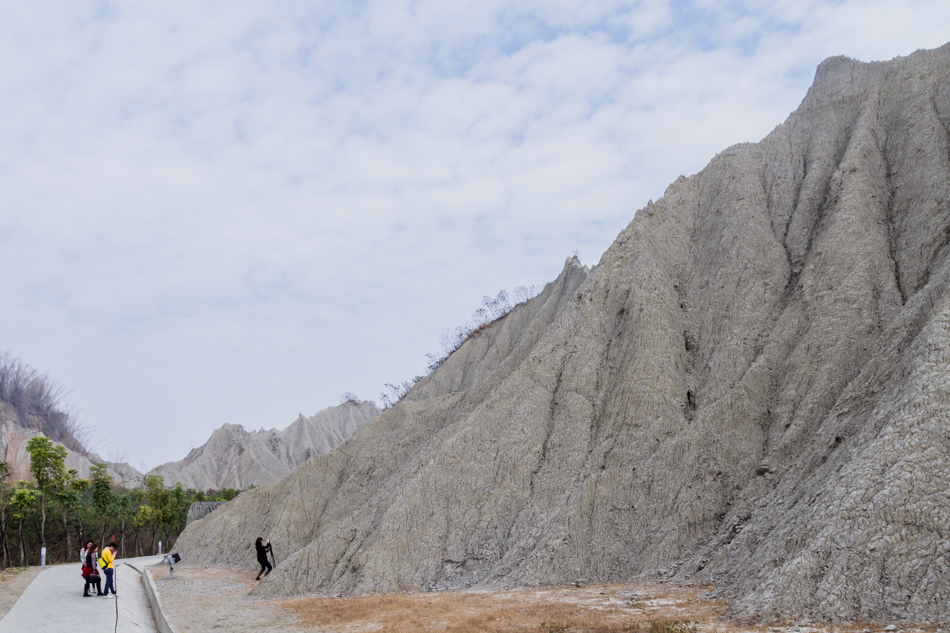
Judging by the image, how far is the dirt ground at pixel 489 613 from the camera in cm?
1229

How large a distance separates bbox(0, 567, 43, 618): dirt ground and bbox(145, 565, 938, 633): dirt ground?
4.49m

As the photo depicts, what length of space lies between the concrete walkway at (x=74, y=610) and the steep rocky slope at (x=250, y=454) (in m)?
59.7

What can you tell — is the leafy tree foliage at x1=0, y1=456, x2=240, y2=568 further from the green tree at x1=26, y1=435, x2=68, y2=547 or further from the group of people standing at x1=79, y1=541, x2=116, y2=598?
the group of people standing at x1=79, y1=541, x2=116, y2=598

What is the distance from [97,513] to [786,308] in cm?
4550

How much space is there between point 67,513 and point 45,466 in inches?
442

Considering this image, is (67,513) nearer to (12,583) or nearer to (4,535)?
(4,535)

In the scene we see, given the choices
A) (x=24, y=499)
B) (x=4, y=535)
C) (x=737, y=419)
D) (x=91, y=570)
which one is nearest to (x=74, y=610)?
(x=91, y=570)

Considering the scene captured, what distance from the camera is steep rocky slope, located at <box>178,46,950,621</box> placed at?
1348cm

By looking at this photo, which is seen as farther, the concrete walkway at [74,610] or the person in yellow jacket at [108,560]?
the person in yellow jacket at [108,560]

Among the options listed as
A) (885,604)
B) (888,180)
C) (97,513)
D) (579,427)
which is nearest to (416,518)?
(579,427)

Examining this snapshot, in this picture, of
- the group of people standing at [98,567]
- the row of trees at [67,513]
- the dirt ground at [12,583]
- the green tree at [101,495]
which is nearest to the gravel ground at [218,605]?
the group of people standing at [98,567]

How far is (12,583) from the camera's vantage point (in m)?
25.6

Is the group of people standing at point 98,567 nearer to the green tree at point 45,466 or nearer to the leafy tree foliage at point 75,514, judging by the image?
the leafy tree foliage at point 75,514

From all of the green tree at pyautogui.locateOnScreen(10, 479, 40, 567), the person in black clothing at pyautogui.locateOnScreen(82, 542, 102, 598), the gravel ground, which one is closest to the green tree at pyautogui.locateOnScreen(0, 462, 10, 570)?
the green tree at pyautogui.locateOnScreen(10, 479, 40, 567)
